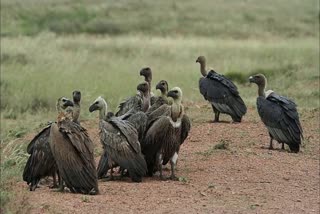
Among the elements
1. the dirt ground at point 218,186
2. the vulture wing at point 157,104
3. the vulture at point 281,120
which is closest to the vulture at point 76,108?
the dirt ground at point 218,186

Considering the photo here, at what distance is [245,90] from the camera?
1967cm

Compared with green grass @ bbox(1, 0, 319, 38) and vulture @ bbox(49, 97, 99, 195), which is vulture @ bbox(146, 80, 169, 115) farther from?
green grass @ bbox(1, 0, 319, 38)

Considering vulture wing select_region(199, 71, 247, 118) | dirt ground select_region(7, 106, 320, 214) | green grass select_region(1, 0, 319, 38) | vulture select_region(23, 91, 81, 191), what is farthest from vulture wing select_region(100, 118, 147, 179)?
green grass select_region(1, 0, 319, 38)

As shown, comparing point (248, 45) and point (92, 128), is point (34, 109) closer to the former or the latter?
point (92, 128)

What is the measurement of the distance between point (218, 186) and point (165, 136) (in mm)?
900

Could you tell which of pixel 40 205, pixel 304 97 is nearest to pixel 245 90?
pixel 304 97

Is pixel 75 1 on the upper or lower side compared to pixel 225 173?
upper

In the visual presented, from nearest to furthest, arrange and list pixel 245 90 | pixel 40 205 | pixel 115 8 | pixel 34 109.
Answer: pixel 40 205, pixel 34 109, pixel 245 90, pixel 115 8

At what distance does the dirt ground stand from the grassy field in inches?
30.1

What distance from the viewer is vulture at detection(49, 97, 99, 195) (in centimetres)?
884

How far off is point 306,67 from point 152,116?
13.1 m

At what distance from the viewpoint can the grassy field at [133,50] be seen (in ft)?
58.5

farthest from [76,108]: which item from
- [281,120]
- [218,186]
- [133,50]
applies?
[133,50]

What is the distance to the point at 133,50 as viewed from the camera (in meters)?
26.7
